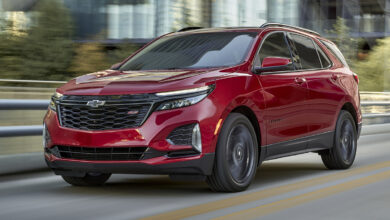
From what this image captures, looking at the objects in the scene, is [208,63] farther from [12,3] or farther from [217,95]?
[12,3]

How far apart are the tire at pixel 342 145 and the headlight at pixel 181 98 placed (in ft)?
10.4

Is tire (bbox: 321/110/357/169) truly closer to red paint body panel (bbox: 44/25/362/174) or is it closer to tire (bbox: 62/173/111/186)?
red paint body panel (bbox: 44/25/362/174)

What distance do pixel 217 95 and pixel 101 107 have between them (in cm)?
103

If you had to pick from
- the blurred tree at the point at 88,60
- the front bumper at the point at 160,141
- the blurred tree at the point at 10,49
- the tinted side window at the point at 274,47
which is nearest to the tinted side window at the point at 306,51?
the tinted side window at the point at 274,47

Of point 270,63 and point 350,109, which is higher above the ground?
point 270,63

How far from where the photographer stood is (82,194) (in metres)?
7.52

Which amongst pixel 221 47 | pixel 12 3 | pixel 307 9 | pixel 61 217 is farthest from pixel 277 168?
pixel 307 9

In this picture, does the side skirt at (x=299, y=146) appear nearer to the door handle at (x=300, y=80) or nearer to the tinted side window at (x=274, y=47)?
the door handle at (x=300, y=80)

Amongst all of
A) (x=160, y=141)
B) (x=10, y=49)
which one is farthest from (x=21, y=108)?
(x=10, y=49)

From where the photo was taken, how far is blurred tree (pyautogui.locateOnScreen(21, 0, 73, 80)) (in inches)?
1470

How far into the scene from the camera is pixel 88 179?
8109 millimetres

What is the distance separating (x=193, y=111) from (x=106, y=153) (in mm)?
868

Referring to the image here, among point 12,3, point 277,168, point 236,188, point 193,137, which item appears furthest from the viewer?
point 12,3

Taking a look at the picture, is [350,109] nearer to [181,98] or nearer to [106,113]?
[181,98]
